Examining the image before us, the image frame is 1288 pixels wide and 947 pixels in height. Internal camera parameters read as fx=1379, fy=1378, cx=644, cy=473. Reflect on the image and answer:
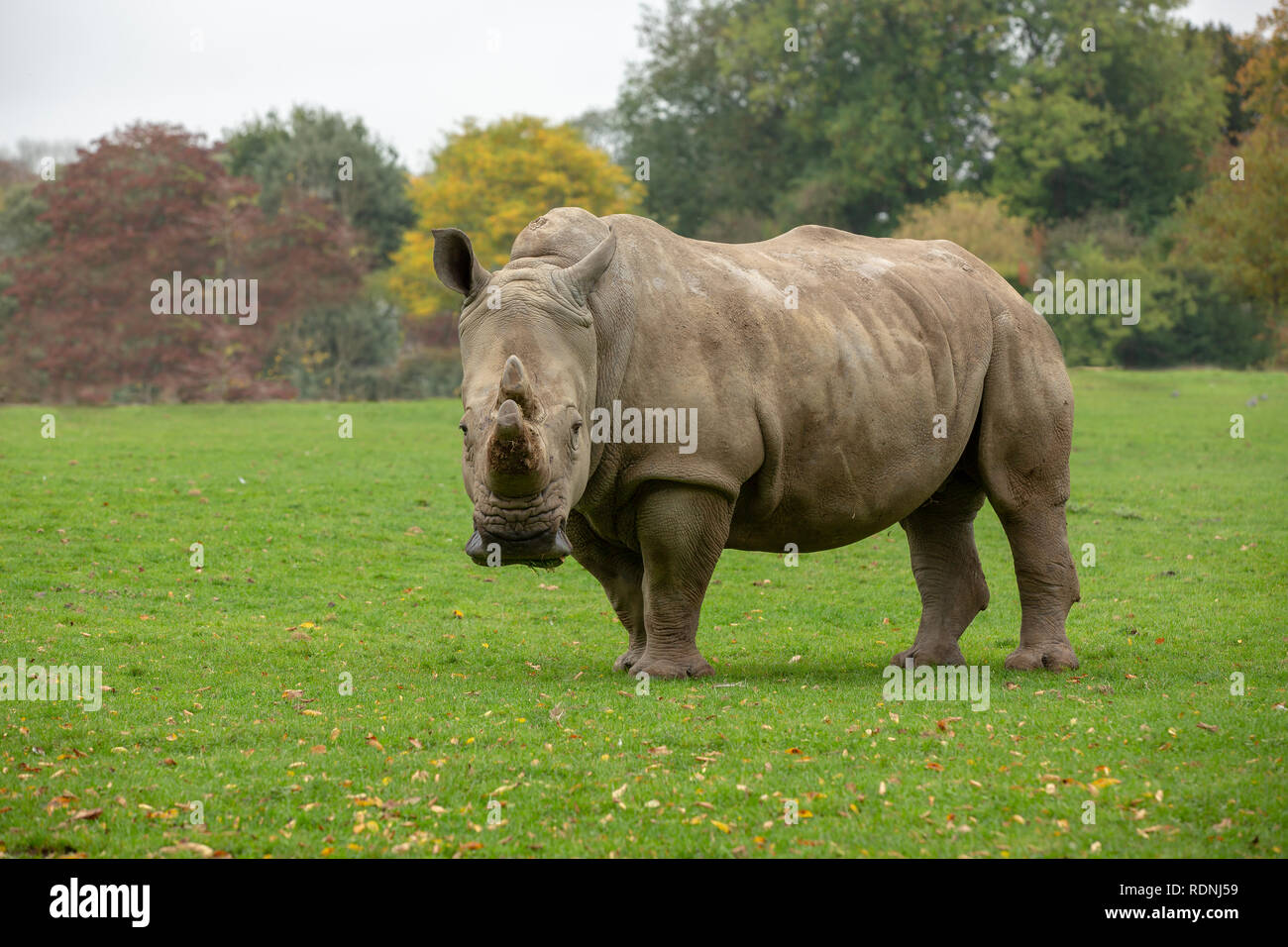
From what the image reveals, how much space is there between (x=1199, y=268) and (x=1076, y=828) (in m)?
50.6

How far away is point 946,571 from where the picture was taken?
1126 cm

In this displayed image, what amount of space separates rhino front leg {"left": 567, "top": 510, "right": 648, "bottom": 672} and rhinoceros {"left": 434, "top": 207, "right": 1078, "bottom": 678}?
0.7 inches

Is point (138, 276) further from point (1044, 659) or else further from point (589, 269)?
point (1044, 659)

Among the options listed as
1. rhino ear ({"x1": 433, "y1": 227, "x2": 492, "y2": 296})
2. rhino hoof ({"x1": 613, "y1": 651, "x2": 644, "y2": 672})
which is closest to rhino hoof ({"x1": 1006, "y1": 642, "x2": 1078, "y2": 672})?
rhino hoof ({"x1": 613, "y1": 651, "x2": 644, "y2": 672})

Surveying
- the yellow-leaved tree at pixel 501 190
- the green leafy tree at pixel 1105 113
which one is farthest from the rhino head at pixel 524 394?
the green leafy tree at pixel 1105 113

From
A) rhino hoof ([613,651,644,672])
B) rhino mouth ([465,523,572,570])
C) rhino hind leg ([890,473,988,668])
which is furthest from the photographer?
rhino hind leg ([890,473,988,668])

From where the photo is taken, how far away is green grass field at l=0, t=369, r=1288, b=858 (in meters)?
6.57

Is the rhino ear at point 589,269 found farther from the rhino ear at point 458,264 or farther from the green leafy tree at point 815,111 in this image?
the green leafy tree at point 815,111

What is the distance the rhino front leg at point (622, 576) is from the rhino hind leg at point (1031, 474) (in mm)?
2837

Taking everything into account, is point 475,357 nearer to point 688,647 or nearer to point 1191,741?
point 688,647

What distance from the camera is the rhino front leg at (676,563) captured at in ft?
30.9

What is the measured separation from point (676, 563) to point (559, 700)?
1.24 metres

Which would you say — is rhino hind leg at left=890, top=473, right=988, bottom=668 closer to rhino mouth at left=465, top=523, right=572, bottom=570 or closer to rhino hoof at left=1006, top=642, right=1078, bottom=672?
rhino hoof at left=1006, top=642, right=1078, bottom=672
